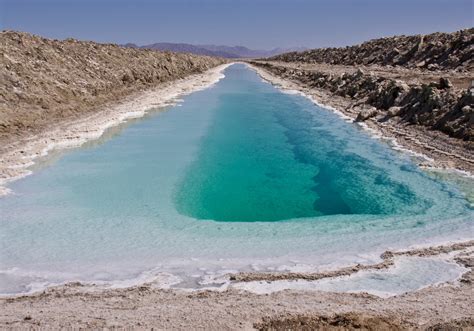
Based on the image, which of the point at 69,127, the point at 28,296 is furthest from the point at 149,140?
the point at 28,296

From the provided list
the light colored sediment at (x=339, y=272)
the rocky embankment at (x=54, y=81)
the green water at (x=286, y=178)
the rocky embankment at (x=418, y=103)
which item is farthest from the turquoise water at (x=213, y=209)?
the rocky embankment at (x=54, y=81)

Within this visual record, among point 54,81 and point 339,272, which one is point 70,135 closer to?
point 54,81

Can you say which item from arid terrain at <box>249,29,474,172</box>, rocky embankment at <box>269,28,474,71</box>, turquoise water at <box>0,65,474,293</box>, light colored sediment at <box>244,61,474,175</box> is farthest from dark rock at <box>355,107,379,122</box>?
rocky embankment at <box>269,28,474,71</box>

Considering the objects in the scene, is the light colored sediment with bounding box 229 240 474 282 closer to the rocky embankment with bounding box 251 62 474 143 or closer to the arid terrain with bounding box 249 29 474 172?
the arid terrain with bounding box 249 29 474 172

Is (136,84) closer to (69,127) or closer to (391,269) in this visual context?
(69,127)

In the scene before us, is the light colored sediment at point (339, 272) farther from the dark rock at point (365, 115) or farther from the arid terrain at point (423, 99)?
the dark rock at point (365, 115)

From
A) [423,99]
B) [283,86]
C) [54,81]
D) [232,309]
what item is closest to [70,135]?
[54,81]

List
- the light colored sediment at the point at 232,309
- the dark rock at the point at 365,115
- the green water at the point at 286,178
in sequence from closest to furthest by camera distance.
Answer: the light colored sediment at the point at 232,309 < the green water at the point at 286,178 < the dark rock at the point at 365,115
